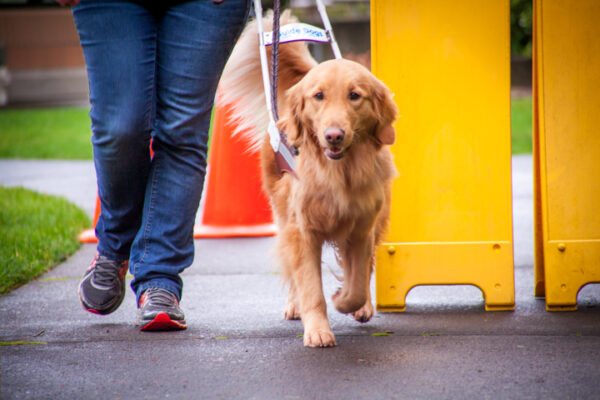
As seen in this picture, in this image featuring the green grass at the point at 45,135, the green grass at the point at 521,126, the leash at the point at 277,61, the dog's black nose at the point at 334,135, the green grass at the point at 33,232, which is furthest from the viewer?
the green grass at the point at 45,135

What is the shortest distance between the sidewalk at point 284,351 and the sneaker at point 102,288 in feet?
0.28

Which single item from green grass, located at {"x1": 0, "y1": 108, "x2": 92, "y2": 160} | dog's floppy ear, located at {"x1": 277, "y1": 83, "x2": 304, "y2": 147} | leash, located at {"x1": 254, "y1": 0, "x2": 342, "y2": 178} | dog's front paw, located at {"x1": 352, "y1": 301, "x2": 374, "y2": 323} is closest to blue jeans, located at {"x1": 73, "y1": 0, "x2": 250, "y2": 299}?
leash, located at {"x1": 254, "y1": 0, "x2": 342, "y2": 178}

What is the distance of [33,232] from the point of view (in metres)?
4.82

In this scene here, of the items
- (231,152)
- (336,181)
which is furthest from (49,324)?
(231,152)

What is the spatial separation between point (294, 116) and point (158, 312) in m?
0.93

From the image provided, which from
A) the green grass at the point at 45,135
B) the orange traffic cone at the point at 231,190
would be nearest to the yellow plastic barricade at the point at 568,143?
the orange traffic cone at the point at 231,190

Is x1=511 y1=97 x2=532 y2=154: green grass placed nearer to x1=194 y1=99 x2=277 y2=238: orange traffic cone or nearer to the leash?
x1=194 y1=99 x2=277 y2=238: orange traffic cone

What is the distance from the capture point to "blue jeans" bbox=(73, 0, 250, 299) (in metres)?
2.84

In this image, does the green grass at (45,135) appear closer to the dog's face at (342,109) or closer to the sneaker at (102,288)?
the sneaker at (102,288)

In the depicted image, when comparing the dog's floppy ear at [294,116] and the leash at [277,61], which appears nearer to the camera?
the dog's floppy ear at [294,116]

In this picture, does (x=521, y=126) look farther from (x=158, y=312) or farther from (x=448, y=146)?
(x=158, y=312)

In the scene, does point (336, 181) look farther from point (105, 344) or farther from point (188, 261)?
point (105, 344)

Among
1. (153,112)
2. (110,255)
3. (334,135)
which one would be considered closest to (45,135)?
(110,255)

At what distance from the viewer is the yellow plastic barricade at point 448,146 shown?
3.23m
